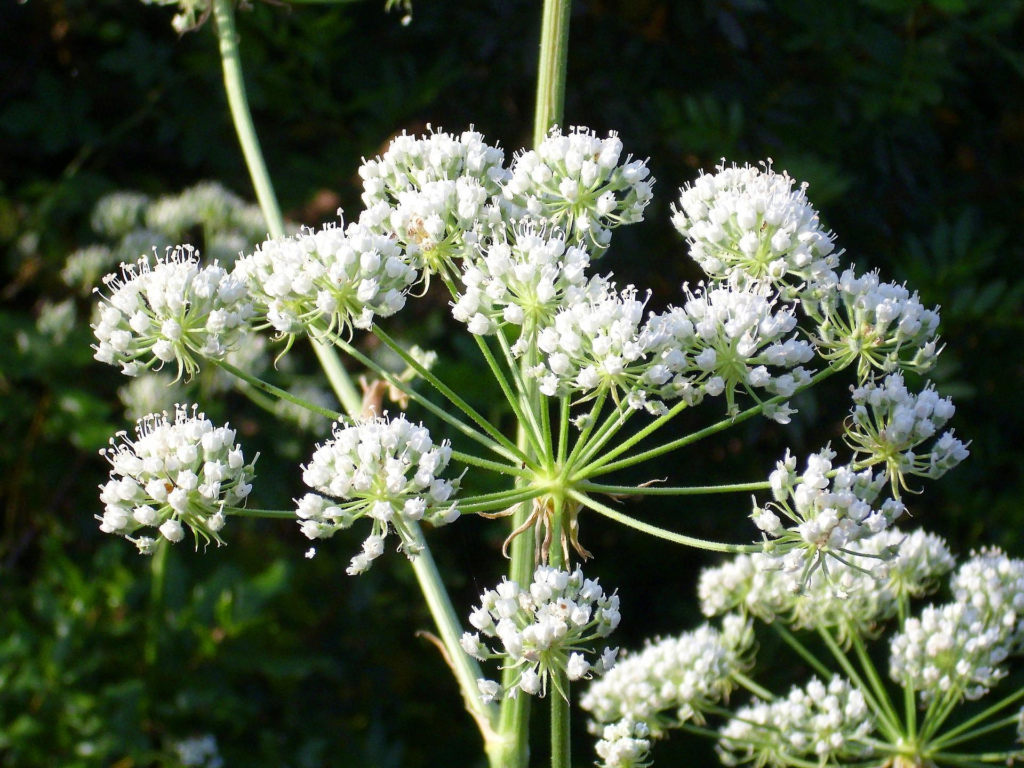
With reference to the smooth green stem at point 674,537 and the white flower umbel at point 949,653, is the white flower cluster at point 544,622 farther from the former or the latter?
the white flower umbel at point 949,653

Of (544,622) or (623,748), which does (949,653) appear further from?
(544,622)

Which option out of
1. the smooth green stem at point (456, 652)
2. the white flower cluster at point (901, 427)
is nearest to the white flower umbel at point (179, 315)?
the smooth green stem at point (456, 652)

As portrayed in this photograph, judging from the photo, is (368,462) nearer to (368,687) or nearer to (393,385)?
(393,385)

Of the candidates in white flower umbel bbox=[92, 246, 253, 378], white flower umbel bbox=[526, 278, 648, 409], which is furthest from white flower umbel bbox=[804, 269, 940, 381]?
white flower umbel bbox=[92, 246, 253, 378]

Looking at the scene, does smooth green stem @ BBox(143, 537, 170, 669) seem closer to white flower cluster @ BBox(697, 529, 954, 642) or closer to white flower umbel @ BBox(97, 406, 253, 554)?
white flower cluster @ BBox(697, 529, 954, 642)

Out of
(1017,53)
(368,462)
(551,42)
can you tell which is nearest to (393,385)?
(368,462)

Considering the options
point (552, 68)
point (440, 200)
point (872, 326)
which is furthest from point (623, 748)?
point (552, 68)
